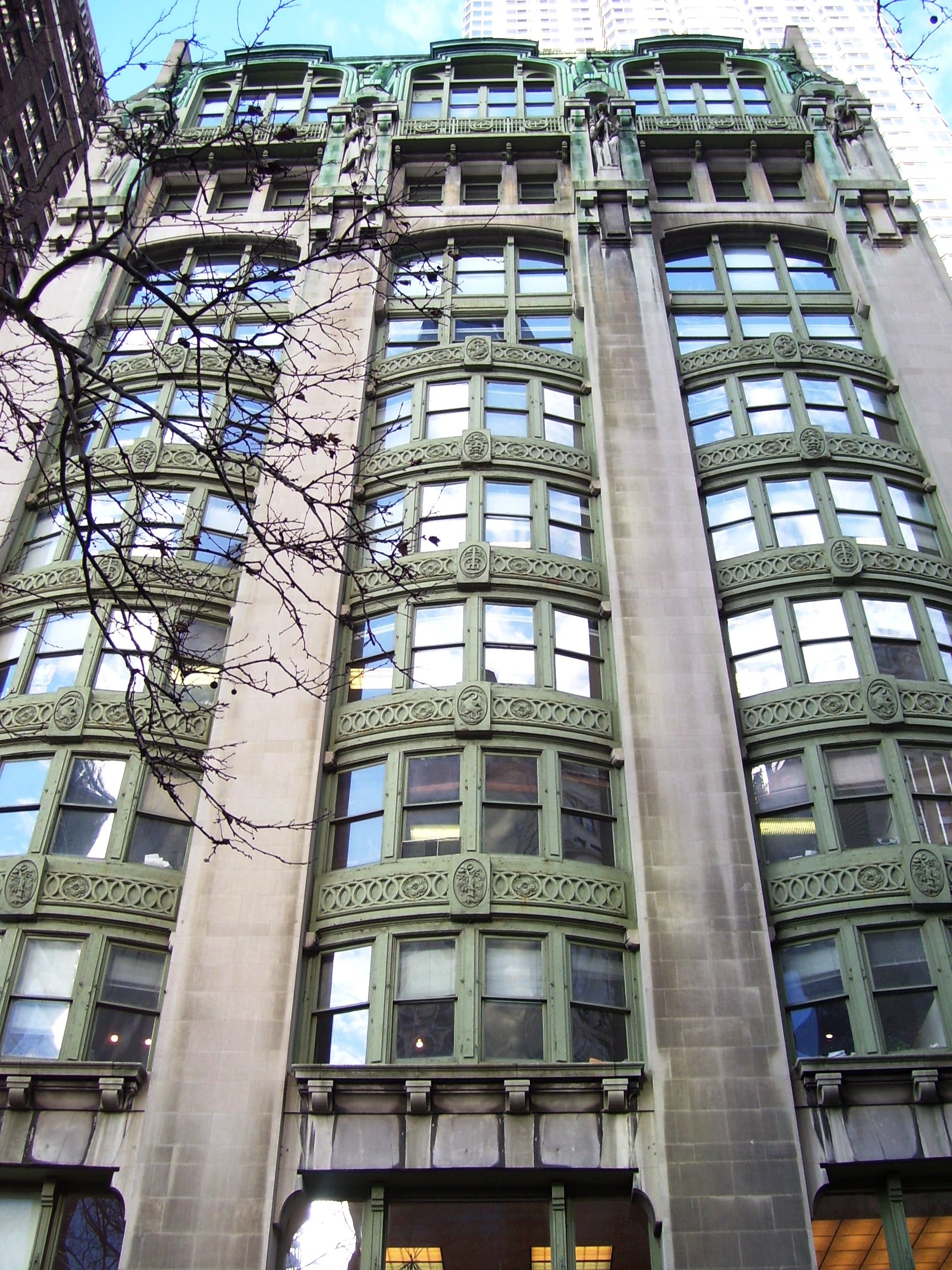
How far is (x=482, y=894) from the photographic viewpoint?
58.0 feet

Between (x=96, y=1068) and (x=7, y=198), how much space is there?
146 feet

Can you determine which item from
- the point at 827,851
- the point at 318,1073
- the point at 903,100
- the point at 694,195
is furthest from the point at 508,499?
the point at 903,100

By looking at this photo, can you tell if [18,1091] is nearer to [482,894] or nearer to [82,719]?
[82,719]

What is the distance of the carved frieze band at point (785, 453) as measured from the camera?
24250 mm

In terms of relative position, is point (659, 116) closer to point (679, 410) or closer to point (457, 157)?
point (457, 157)

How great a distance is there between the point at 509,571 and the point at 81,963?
401 inches

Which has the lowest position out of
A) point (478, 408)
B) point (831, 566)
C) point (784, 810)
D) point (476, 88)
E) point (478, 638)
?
point (784, 810)

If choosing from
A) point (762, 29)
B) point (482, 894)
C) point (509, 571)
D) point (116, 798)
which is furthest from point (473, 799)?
point (762, 29)

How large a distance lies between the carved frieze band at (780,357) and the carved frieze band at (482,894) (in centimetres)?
1347

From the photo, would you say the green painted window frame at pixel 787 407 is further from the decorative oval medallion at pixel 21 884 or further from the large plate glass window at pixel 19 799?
the decorative oval medallion at pixel 21 884

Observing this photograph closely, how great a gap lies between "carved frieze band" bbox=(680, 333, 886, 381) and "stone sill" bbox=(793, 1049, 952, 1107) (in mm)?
16043

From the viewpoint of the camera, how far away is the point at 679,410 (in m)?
24.5

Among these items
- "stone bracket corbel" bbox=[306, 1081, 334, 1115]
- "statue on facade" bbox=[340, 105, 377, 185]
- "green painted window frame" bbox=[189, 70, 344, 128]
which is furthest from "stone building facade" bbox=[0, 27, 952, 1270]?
"green painted window frame" bbox=[189, 70, 344, 128]

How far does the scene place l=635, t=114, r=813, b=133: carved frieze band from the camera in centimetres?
3350
